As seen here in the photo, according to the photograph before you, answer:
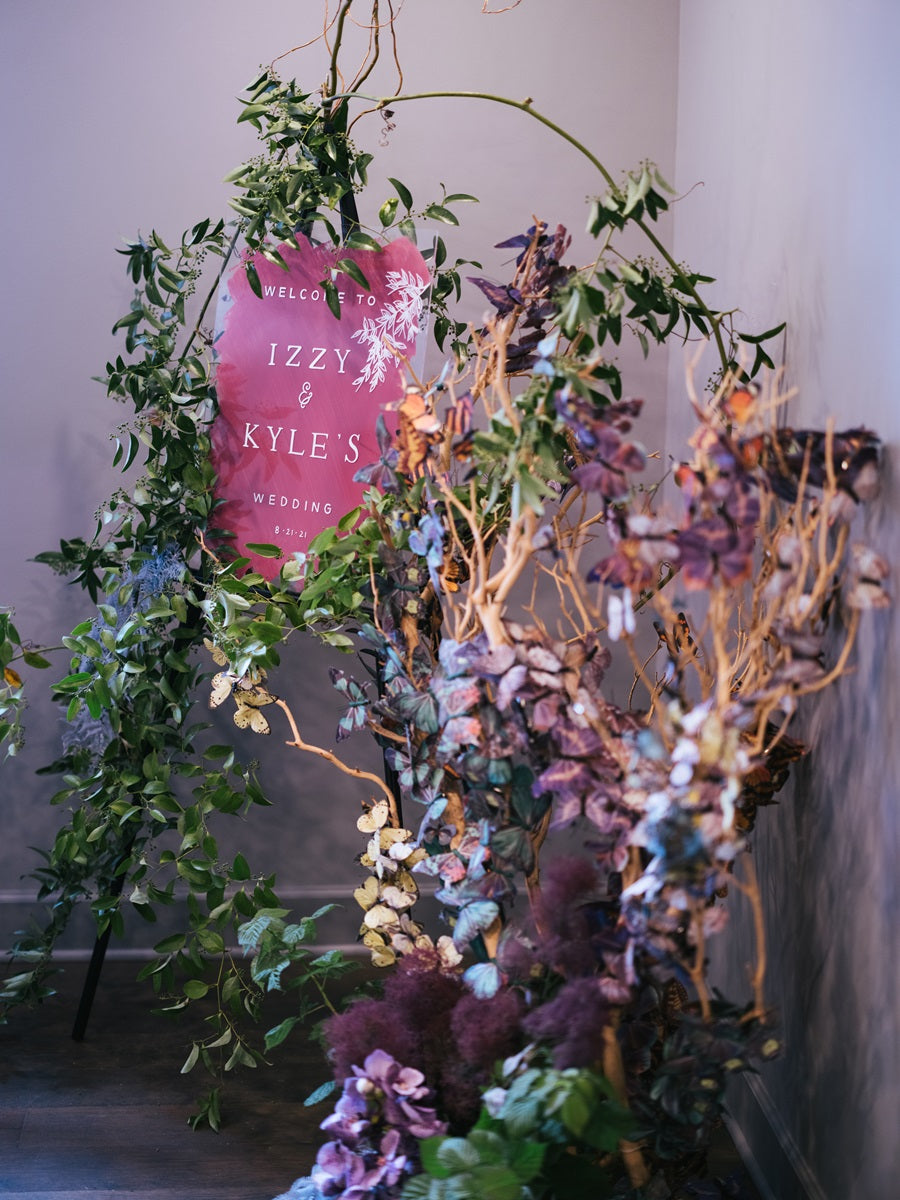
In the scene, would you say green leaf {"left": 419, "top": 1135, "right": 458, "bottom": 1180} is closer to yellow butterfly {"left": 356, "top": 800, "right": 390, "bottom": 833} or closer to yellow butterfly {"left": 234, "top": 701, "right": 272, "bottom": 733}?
yellow butterfly {"left": 356, "top": 800, "right": 390, "bottom": 833}

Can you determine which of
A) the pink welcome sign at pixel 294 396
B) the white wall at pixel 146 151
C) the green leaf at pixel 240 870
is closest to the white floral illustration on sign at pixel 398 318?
the pink welcome sign at pixel 294 396

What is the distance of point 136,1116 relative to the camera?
1946mm

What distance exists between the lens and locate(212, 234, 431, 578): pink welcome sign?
6.55 ft

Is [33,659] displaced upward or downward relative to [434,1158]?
upward

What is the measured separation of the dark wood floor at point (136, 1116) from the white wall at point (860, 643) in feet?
0.64

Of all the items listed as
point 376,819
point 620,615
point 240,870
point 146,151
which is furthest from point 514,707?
point 146,151

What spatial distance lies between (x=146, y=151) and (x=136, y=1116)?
1945mm

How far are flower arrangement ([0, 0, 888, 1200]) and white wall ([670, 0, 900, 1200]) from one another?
92 millimetres

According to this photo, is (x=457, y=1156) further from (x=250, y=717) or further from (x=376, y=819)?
(x=250, y=717)

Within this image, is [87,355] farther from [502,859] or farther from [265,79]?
[502,859]

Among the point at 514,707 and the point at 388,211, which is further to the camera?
the point at 388,211

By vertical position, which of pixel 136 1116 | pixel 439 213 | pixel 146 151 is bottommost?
pixel 136 1116

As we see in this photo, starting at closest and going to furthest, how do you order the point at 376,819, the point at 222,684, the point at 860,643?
the point at 860,643 → the point at 376,819 → the point at 222,684

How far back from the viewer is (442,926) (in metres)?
2.54
